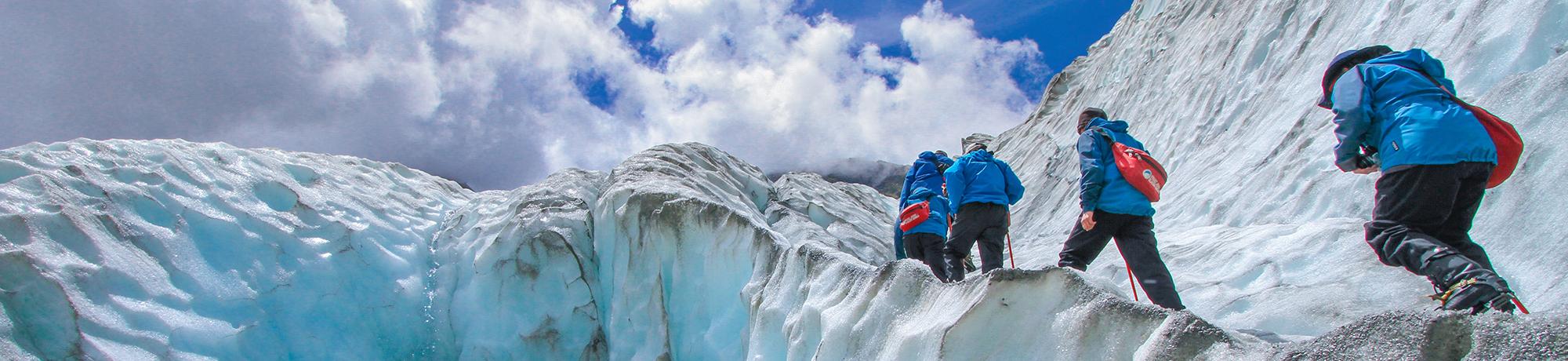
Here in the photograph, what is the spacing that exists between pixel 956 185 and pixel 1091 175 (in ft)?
3.81

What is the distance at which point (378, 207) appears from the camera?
22.7ft

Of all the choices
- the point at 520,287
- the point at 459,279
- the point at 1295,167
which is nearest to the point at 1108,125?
the point at 1295,167

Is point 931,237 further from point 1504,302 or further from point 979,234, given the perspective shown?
point 1504,302

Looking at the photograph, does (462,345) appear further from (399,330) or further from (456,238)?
(456,238)

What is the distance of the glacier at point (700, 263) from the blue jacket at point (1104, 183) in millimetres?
726

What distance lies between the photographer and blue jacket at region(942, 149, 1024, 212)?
200 inches

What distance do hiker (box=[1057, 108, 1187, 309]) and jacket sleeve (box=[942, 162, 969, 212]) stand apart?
0.95m

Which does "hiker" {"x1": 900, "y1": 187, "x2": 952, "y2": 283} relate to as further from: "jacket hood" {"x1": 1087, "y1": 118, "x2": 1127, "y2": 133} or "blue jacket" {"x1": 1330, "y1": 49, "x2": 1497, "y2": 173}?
"blue jacket" {"x1": 1330, "y1": 49, "x2": 1497, "y2": 173}

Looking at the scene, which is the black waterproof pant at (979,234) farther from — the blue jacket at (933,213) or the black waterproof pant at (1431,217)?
the black waterproof pant at (1431,217)

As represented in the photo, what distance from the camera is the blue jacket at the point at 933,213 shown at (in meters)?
5.67

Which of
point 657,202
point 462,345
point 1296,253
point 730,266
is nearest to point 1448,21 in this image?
point 1296,253

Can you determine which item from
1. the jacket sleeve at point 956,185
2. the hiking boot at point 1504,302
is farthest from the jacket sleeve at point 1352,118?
the jacket sleeve at point 956,185

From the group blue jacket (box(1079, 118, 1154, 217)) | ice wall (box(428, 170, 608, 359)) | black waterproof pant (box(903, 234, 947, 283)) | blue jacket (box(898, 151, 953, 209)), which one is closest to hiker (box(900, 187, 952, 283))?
black waterproof pant (box(903, 234, 947, 283))

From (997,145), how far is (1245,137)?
32.3 ft
